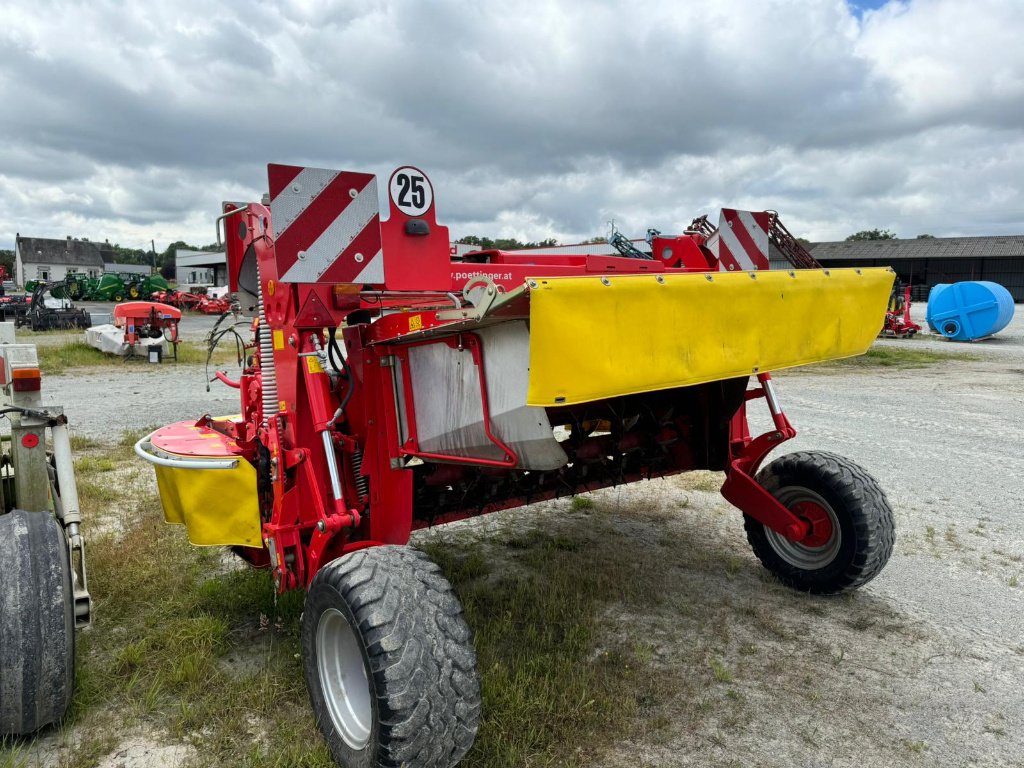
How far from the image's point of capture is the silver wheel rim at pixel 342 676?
2.51 m

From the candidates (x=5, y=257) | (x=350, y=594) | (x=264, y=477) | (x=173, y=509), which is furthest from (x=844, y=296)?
(x=5, y=257)

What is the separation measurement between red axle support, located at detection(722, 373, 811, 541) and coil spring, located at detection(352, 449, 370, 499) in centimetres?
187

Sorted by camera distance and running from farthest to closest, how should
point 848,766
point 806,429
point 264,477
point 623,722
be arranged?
point 806,429 → point 264,477 → point 623,722 → point 848,766

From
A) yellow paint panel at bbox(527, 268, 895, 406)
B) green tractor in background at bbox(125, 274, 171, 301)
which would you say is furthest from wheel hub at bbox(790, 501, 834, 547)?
green tractor in background at bbox(125, 274, 171, 301)

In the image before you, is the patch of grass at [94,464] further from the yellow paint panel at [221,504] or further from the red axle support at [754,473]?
the red axle support at [754,473]

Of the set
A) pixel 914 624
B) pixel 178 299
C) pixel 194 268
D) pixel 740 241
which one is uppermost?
pixel 194 268

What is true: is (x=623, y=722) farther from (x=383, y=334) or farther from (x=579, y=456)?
(x=383, y=334)

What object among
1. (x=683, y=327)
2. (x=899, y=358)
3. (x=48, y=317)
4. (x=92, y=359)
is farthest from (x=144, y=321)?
(x=899, y=358)

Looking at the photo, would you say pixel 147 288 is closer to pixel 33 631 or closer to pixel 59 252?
pixel 33 631

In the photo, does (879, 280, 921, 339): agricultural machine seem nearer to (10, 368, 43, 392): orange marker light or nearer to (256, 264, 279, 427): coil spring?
(256, 264, 279, 427): coil spring

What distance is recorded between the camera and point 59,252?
7638 cm

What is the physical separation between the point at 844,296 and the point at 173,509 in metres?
3.05

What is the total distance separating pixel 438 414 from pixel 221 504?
1.07m

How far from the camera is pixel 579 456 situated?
363 cm
